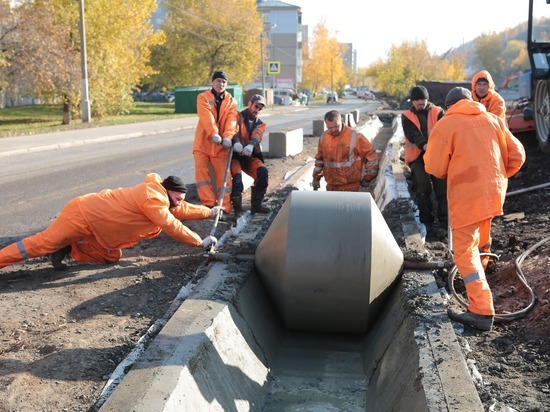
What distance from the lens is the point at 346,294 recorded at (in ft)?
15.8

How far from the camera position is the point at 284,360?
16.1ft

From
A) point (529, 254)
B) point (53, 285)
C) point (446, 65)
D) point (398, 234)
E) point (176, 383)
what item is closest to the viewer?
point (176, 383)

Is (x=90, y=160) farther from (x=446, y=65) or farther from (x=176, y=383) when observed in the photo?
(x=446, y=65)

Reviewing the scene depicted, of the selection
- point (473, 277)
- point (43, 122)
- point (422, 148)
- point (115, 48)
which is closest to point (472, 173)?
point (473, 277)

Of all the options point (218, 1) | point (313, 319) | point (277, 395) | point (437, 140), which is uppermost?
point (218, 1)

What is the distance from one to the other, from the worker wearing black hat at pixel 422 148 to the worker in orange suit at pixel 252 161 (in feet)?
5.78

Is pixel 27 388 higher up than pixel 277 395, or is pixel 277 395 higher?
pixel 27 388

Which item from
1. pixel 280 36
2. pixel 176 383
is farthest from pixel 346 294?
pixel 280 36

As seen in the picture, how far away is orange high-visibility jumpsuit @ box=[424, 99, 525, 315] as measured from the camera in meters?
4.75

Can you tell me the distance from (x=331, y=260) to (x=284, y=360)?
0.86m

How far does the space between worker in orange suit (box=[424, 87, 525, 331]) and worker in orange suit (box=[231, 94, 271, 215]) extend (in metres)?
2.98

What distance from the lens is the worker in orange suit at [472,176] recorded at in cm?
468

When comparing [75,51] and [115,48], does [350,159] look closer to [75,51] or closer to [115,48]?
[75,51]

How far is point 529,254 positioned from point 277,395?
2.89 metres
